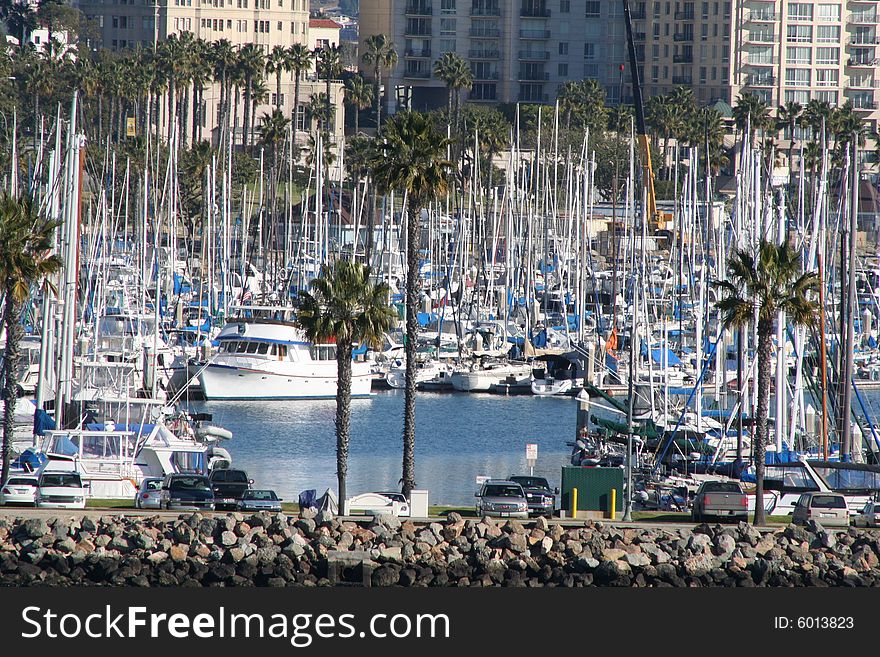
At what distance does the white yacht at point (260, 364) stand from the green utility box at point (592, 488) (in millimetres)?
35567

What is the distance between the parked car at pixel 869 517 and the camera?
45469mm

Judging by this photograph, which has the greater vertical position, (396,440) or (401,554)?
(396,440)

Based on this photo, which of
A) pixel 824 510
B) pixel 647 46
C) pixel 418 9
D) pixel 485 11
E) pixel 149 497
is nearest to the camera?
pixel 824 510

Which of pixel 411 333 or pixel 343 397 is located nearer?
pixel 343 397

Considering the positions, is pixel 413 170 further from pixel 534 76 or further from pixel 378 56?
pixel 534 76

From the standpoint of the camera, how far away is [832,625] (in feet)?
123

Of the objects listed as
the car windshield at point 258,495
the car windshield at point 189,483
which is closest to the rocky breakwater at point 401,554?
the car windshield at point 189,483

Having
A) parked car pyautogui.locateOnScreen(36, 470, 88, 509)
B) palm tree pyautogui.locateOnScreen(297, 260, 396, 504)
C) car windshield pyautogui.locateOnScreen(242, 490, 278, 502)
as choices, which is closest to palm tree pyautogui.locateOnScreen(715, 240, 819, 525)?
palm tree pyautogui.locateOnScreen(297, 260, 396, 504)

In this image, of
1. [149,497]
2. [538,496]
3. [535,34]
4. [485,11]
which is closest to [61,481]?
[149,497]

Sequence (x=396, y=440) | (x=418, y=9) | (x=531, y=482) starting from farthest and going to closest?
(x=418, y=9)
(x=396, y=440)
(x=531, y=482)

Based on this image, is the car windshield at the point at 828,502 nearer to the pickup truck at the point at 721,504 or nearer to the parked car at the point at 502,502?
the pickup truck at the point at 721,504

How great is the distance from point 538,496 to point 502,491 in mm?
1346

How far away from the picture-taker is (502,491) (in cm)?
4650

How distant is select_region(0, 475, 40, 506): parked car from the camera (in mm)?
45406
